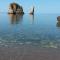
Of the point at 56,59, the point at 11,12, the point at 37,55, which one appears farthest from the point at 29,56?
the point at 11,12

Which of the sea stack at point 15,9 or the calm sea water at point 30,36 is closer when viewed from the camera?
the calm sea water at point 30,36

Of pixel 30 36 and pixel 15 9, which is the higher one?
pixel 30 36

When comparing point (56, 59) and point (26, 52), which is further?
point (26, 52)

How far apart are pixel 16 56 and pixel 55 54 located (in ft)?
7.95

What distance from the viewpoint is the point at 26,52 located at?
46.6 ft

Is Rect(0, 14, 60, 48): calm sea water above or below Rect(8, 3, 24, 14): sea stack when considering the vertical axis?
above

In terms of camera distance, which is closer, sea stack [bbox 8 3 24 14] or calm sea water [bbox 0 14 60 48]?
calm sea water [bbox 0 14 60 48]

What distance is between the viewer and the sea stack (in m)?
156

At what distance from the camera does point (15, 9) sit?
158125mm

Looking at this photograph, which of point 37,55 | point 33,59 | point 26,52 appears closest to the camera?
point 33,59

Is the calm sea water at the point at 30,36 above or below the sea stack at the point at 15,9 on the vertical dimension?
above

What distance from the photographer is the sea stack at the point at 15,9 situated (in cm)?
15588

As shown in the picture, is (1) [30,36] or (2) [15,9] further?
(2) [15,9]

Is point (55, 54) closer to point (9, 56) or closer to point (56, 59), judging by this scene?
point (56, 59)
